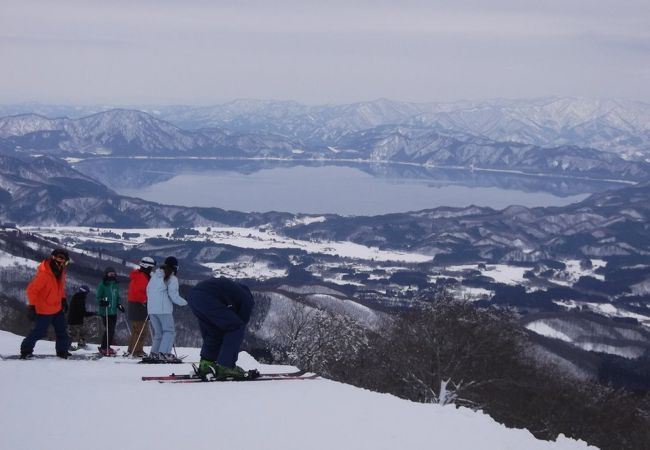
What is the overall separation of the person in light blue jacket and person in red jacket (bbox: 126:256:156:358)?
1.04m

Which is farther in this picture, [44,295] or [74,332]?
[74,332]

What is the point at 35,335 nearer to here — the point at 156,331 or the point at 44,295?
the point at 44,295

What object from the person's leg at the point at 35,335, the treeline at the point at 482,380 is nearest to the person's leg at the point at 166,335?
the person's leg at the point at 35,335

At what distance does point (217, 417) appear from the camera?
400 inches

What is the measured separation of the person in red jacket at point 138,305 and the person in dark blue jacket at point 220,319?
4.12 m

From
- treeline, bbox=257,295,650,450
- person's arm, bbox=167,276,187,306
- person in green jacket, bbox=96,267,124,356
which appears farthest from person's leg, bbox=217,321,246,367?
treeline, bbox=257,295,650,450

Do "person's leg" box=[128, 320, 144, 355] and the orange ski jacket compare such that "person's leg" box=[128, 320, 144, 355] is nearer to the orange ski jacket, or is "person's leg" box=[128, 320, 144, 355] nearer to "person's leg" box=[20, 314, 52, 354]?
the orange ski jacket

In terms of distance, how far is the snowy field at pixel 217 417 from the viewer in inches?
359

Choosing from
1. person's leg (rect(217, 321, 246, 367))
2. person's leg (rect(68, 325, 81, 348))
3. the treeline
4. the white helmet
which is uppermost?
the white helmet

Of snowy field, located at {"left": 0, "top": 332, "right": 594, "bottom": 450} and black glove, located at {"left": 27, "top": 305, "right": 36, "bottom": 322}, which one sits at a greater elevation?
black glove, located at {"left": 27, "top": 305, "right": 36, "bottom": 322}

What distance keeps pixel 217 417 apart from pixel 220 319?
2.54 m

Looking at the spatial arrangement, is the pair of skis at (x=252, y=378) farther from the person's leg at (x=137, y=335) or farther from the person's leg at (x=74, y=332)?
the person's leg at (x=74, y=332)

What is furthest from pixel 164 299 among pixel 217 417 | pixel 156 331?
pixel 217 417

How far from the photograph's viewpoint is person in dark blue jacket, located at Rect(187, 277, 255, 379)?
1246cm
